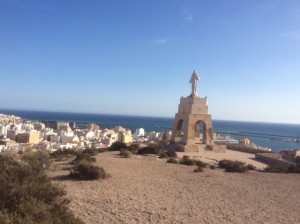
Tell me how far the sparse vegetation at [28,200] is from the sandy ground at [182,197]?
739 millimetres

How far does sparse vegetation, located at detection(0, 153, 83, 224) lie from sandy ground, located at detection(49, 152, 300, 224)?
29.1 inches

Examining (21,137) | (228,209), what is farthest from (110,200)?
(21,137)

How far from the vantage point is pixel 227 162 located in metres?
13.4

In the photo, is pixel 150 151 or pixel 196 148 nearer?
pixel 150 151

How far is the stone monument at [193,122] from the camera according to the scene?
19672mm

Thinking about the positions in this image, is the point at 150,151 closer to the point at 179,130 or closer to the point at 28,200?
the point at 179,130

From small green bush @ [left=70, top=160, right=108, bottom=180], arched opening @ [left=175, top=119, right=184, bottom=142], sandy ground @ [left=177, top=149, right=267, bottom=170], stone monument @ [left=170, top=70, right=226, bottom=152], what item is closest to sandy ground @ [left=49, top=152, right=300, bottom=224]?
small green bush @ [left=70, top=160, right=108, bottom=180]

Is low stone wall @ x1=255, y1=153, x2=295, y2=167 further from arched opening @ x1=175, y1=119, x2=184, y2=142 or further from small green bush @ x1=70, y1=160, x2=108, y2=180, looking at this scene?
small green bush @ x1=70, y1=160, x2=108, y2=180

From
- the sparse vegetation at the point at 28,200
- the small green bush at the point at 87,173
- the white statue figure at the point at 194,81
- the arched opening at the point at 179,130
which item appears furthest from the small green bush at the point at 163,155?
the sparse vegetation at the point at 28,200

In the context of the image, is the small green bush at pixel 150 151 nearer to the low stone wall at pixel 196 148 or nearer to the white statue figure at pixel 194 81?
the low stone wall at pixel 196 148

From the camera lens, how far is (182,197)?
771cm

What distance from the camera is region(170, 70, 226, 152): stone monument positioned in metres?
19.7

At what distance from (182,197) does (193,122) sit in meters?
12.5

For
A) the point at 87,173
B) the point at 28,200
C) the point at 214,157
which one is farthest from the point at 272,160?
the point at 28,200
